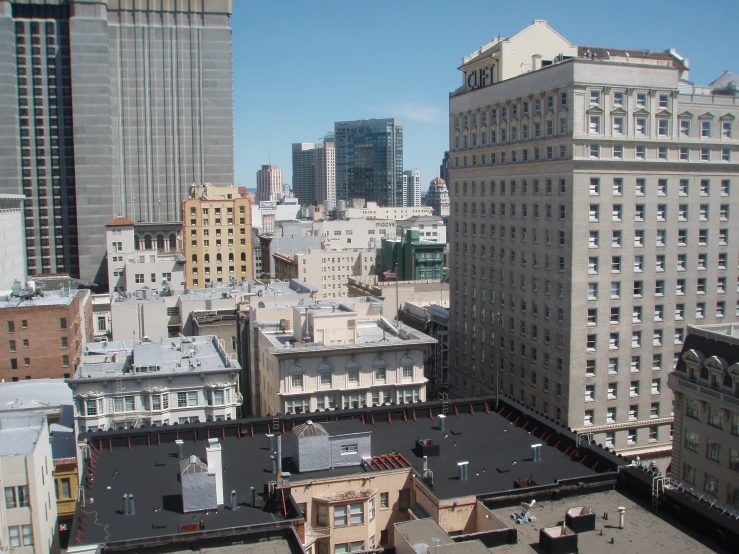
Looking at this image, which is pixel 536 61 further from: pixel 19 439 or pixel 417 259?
pixel 417 259

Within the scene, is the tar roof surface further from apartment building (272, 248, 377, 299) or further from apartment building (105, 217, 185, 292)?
apartment building (272, 248, 377, 299)

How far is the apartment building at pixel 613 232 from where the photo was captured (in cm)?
7125

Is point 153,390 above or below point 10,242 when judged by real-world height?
below

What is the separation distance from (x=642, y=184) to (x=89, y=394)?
53146 millimetres

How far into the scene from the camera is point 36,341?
3275 inches

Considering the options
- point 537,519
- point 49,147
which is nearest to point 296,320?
point 537,519

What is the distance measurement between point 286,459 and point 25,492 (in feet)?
43.9

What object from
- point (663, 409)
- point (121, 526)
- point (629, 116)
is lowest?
point (663, 409)

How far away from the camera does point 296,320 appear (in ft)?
252

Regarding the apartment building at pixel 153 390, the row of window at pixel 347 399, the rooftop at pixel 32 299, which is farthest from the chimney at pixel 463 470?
the rooftop at pixel 32 299

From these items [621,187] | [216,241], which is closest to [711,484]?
[621,187]

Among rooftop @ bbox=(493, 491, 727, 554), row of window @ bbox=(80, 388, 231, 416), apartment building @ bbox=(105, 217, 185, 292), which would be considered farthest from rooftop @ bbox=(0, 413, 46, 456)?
apartment building @ bbox=(105, 217, 185, 292)

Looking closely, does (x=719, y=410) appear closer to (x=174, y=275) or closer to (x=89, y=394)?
(x=89, y=394)

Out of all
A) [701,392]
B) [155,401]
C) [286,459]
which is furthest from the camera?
[155,401]
